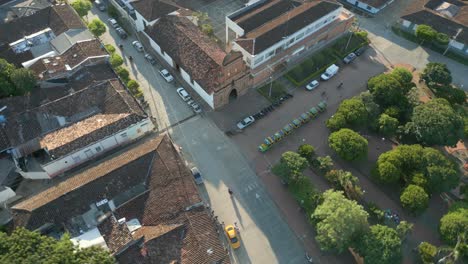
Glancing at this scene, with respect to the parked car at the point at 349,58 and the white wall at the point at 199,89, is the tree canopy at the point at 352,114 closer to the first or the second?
the parked car at the point at 349,58

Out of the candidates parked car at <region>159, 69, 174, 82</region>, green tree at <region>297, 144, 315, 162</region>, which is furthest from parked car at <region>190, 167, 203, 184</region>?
parked car at <region>159, 69, 174, 82</region>

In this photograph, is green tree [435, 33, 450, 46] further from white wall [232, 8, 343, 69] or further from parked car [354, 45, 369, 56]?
white wall [232, 8, 343, 69]

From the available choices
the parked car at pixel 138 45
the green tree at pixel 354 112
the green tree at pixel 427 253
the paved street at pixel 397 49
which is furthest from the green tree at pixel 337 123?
the parked car at pixel 138 45

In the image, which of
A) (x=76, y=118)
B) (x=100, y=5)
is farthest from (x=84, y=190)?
(x=100, y=5)

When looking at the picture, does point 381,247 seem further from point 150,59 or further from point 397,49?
point 150,59

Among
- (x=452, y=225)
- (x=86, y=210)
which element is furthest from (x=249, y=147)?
(x=452, y=225)

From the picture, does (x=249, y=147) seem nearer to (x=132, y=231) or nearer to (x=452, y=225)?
(x=132, y=231)
